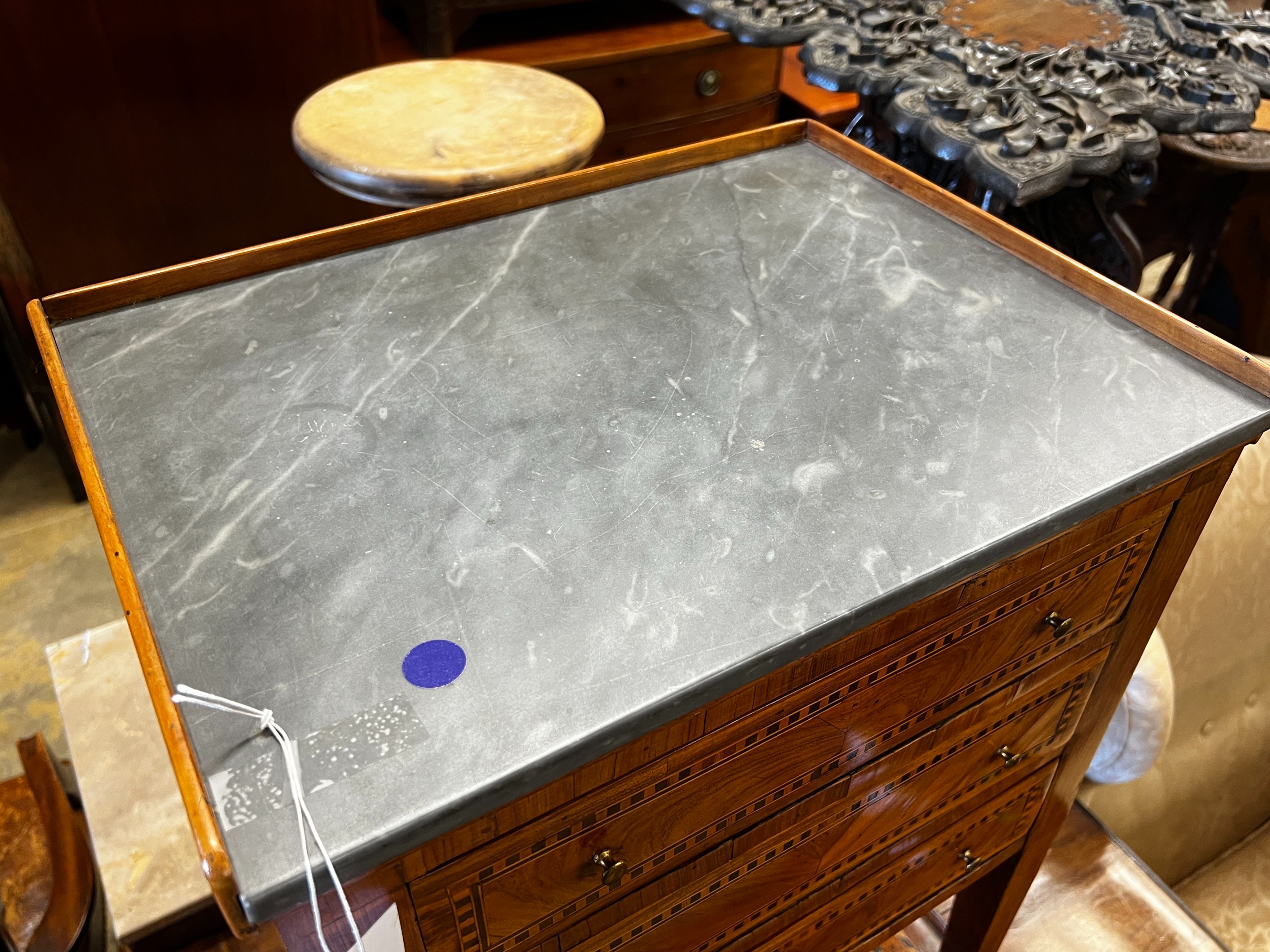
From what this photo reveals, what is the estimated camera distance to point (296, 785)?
507mm

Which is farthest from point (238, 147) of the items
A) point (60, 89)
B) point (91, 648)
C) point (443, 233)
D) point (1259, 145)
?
point (1259, 145)

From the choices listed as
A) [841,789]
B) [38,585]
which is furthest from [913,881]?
[38,585]

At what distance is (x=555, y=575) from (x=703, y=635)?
0.10 m

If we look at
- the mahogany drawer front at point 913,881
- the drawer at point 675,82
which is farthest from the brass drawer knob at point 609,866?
the drawer at point 675,82

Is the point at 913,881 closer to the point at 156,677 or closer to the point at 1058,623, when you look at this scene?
the point at 1058,623

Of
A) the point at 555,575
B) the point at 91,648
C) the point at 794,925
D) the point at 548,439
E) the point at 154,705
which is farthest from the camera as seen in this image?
the point at 91,648

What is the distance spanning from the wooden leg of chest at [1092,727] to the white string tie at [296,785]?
0.71m

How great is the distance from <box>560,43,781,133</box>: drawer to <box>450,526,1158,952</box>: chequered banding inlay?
5.89 feet

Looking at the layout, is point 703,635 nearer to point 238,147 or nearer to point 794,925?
point 794,925

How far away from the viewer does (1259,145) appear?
1919mm

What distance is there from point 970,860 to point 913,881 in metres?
0.07

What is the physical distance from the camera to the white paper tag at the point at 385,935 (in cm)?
57

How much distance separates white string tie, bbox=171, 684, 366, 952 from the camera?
0.48m

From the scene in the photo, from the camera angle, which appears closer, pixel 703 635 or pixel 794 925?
pixel 703 635
